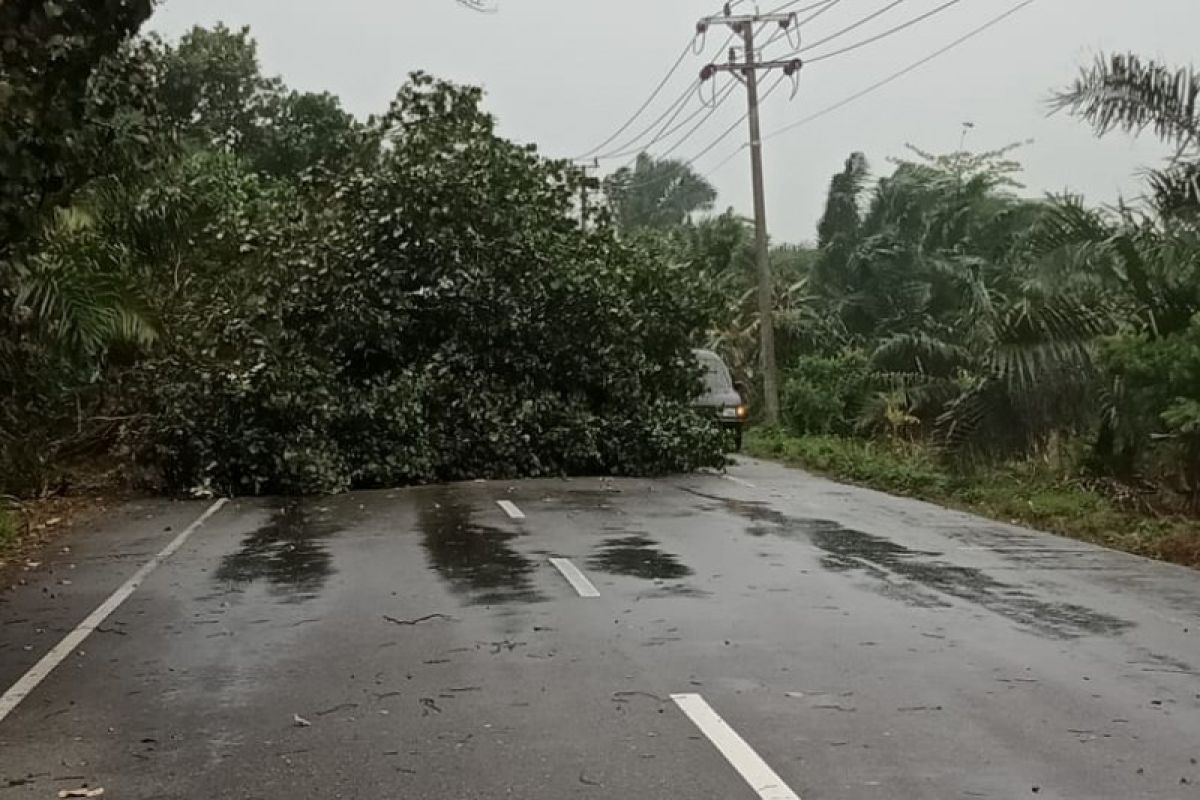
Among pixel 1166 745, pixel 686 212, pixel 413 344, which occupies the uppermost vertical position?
pixel 686 212

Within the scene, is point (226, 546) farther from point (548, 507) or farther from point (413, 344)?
point (413, 344)

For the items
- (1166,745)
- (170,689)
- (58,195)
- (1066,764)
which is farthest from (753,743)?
(58,195)

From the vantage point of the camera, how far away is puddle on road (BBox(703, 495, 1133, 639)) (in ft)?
32.3

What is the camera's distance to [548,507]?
17688 mm

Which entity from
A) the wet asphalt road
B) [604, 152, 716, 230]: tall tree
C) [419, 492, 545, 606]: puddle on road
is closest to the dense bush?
[419, 492, 545, 606]: puddle on road

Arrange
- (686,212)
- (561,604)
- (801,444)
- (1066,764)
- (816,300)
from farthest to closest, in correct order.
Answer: (686,212) → (816,300) → (801,444) → (561,604) → (1066,764)

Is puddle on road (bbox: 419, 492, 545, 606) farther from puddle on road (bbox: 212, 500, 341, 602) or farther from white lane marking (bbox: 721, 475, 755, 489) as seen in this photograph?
white lane marking (bbox: 721, 475, 755, 489)

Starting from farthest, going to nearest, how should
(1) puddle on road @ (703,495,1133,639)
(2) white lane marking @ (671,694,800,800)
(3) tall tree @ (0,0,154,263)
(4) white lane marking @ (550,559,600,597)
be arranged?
(4) white lane marking @ (550,559,600,597)
(1) puddle on road @ (703,495,1133,639)
(3) tall tree @ (0,0,154,263)
(2) white lane marking @ (671,694,800,800)

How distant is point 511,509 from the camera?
1745 cm

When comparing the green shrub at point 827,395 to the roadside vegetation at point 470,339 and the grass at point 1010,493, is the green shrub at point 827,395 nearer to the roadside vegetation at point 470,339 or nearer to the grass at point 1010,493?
the roadside vegetation at point 470,339

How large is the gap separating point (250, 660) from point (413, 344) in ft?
48.6

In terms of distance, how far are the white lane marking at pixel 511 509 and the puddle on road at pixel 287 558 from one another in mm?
2040

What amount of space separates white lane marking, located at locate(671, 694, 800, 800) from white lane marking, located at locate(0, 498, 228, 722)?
11.5 feet

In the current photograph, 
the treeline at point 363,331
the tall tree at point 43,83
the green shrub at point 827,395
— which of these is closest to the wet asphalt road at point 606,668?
the tall tree at point 43,83
